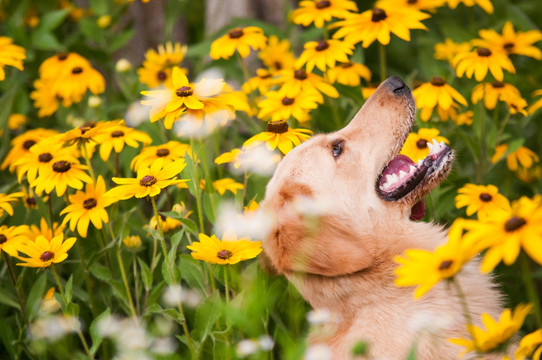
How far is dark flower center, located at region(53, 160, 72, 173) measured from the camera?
250 centimetres

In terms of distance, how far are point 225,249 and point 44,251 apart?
0.59 metres

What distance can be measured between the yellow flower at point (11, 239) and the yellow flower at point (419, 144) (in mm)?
1392

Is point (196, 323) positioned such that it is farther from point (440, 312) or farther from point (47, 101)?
point (47, 101)

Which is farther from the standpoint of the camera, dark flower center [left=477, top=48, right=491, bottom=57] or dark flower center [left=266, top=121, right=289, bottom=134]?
dark flower center [left=477, top=48, right=491, bottom=57]

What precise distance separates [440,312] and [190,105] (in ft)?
3.28

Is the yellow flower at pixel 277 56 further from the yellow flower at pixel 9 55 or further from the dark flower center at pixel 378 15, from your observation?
the yellow flower at pixel 9 55

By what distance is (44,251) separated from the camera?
2.25 meters

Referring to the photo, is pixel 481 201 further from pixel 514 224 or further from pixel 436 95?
pixel 514 224

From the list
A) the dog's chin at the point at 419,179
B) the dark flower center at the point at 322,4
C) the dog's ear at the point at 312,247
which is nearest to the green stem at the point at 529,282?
the dog's ear at the point at 312,247

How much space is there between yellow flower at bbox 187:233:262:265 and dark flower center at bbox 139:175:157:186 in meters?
0.22

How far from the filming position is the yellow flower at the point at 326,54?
2.85 m

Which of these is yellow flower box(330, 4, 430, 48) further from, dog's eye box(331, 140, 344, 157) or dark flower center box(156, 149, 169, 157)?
dark flower center box(156, 149, 169, 157)

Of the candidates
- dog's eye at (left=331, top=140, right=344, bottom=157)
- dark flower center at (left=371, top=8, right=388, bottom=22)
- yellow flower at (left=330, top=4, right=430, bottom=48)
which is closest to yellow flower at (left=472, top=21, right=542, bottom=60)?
yellow flower at (left=330, top=4, right=430, bottom=48)

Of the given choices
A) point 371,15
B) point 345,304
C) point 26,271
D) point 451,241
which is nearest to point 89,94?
point 26,271
